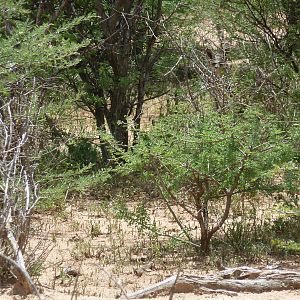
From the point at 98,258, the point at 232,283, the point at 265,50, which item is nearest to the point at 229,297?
the point at 232,283

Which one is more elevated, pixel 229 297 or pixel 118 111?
pixel 118 111

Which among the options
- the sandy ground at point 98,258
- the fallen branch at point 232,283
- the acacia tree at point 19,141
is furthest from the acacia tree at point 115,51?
the fallen branch at point 232,283

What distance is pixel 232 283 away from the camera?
226 inches

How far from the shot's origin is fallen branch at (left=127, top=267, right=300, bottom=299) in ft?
18.6

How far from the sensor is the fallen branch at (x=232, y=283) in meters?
5.66

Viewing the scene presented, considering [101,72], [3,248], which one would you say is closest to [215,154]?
[3,248]

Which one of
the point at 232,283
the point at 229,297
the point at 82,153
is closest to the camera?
the point at 229,297

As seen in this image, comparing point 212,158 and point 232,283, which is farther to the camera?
point 212,158

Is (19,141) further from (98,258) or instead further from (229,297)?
A: (229,297)

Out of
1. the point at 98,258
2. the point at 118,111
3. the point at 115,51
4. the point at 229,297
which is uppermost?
the point at 115,51

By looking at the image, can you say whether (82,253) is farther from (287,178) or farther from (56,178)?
(287,178)

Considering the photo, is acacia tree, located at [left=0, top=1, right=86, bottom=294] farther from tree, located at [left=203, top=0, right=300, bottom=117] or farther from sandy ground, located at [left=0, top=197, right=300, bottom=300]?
tree, located at [left=203, top=0, right=300, bottom=117]

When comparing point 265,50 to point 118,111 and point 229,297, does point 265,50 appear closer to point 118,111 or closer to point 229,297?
point 118,111

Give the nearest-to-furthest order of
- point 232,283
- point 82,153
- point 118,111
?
point 232,283
point 82,153
point 118,111
